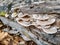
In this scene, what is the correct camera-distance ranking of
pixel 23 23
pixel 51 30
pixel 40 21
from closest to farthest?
pixel 51 30, pixel 40 21, pixel 23 23

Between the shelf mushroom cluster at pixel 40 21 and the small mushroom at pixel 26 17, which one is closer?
the shelf mushroom cluster at pixel 40 21

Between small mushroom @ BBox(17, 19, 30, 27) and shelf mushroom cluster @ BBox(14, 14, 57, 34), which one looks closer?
shelf mushroom cluster @ BBox(14, 14, 57, 34)

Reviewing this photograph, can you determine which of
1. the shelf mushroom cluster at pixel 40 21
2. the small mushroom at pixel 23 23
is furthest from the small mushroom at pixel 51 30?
the small mushroom at pixel 23 23

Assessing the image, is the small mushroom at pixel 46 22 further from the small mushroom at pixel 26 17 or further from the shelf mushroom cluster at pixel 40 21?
the small mushroom at pixel 26 17

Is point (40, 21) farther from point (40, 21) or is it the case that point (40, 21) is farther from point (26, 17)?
point (26, 17)

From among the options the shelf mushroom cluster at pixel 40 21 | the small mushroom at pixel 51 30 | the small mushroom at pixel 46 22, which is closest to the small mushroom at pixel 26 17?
the shelf mushroom cluster at pixel 40 21

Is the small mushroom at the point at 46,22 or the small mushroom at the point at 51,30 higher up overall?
the small mushroom at the point at 46,22

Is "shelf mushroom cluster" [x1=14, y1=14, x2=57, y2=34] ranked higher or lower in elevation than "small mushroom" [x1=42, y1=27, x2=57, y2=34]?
higher

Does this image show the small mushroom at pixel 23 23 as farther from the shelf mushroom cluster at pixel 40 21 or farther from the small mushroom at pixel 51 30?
the small mushroom at pixel 51 30

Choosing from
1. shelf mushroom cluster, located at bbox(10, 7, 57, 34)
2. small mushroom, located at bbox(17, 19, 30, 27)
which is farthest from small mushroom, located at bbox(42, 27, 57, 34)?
small mushroom, located at bbox(17, 19, 30, 27)

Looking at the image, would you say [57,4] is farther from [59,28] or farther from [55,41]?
[55,41]

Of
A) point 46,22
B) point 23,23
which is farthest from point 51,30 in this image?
point 23,23

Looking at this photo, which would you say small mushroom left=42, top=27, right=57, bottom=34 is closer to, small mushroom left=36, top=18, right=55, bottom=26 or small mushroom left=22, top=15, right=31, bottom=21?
small mushroom left=36, top=18, right=55, bottom=26
